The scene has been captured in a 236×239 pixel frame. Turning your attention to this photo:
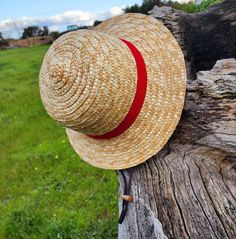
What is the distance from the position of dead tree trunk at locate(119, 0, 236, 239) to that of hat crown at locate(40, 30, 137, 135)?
1.39 ft

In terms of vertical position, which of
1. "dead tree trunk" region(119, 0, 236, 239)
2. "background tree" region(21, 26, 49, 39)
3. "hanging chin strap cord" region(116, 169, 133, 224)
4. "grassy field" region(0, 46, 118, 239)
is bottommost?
"background tree" region(21, 26, 49, 39)

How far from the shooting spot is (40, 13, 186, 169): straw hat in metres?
2.93

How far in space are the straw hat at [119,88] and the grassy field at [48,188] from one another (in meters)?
2.40

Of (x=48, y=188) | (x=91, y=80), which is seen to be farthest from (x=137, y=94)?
(x=48, y=188)

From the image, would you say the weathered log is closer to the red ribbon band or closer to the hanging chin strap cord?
the red ribbon band

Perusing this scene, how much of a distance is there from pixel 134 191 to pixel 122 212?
0.23 m

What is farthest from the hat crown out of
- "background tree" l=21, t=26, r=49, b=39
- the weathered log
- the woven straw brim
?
"background tree" l=21, t=26, r=49, b=39

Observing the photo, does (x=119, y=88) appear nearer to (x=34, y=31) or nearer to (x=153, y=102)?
(x=153, y=102)

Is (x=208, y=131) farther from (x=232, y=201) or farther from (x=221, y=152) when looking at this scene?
(x=232, y=201)

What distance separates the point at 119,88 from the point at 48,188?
13.8 feet

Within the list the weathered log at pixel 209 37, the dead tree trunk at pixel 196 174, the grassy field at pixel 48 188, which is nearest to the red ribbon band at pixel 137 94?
the dead tree trunk at pixel 196 174

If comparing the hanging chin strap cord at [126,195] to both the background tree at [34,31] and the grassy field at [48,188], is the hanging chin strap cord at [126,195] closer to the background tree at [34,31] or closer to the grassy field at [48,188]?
the grassy field at [48,188]

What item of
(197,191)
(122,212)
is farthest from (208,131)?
(122,212)

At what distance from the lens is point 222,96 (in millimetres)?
2912
